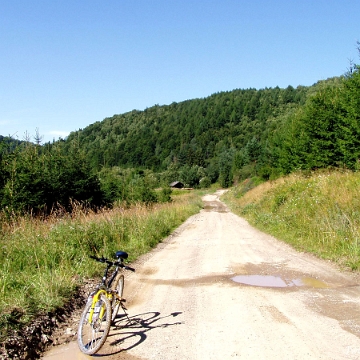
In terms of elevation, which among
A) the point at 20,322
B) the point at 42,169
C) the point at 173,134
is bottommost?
the point at 20,322

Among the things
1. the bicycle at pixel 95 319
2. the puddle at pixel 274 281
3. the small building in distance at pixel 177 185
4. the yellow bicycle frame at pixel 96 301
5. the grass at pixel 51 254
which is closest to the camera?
the bicycle at pixel 95 319

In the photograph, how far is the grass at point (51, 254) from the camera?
5410 millimetres

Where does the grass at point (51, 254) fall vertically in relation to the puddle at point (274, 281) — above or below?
above

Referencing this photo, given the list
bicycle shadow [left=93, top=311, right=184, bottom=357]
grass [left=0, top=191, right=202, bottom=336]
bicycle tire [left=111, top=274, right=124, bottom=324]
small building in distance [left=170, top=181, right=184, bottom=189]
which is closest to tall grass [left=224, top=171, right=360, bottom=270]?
bicycle shadow [left=93, top=311, right=184, bottom=357]

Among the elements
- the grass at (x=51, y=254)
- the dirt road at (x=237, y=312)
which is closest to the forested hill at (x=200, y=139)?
the grass at (x=51, y=254)

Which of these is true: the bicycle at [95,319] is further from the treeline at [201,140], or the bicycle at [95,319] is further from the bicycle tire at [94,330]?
the treeline at [201,140]

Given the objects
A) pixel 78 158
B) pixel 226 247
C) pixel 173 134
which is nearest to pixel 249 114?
pixel 173 134

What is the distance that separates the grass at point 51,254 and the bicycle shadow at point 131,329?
1.11 meters

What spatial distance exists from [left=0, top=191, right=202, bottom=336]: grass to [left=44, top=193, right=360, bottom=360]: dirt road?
3.15ft

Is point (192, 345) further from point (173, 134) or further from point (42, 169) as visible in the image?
point (173, 134)

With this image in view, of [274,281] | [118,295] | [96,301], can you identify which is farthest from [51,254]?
[274,281]

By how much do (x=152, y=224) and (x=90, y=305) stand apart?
10.8 m

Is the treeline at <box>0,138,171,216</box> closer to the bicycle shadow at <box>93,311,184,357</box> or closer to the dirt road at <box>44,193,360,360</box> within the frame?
the dirt road at <box>44,193,360,360</box>

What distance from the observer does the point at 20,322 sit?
15.9 feet
